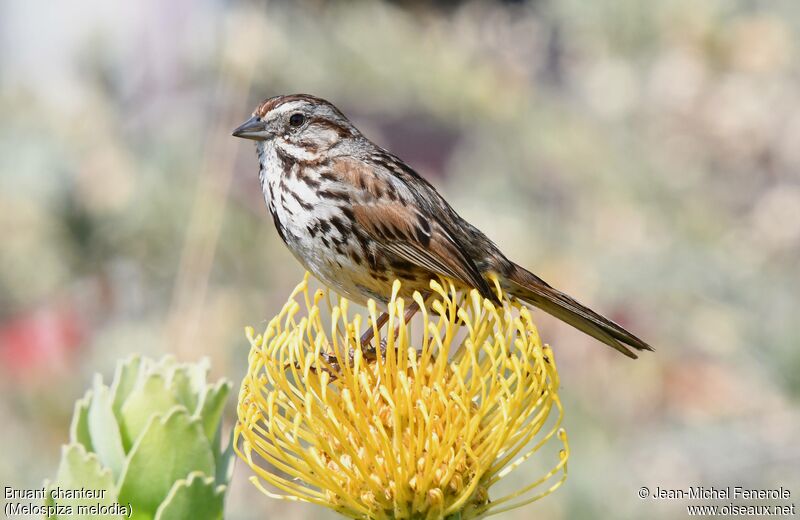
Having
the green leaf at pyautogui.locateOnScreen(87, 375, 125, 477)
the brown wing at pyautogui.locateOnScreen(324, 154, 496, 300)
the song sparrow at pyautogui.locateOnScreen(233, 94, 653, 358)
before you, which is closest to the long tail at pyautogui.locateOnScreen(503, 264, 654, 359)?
the song sparrow at pyautogui.locateOnScreen(233, 94, 653, 358)

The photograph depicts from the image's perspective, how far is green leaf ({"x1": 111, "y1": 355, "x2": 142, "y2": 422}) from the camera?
209cm

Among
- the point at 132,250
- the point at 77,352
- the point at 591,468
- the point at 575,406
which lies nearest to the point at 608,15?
the point at 575,406

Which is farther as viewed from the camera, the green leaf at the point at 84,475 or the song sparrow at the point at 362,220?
the song sparrow at the point at 362,220

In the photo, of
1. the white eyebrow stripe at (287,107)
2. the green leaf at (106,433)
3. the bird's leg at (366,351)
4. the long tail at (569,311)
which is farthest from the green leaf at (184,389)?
the white eyebrow stripe at (287,107)

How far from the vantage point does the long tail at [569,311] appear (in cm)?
279

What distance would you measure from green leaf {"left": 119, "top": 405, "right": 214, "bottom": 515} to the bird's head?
1422mm

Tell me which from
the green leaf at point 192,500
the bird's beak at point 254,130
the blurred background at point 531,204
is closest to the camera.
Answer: the green leaf at point 192,500

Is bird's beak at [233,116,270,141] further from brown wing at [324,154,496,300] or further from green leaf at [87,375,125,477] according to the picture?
green leaf at [87,375,125,477]

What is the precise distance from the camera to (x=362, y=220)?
3.02 meters

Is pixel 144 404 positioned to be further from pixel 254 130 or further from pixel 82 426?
pixel 254 130

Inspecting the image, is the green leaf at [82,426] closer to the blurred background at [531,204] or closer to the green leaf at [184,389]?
the green leaf at [184,389]

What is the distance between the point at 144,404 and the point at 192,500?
250 millimetres

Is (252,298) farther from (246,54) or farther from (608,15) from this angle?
(608,15)

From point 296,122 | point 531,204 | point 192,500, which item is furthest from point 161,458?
point 531,204
